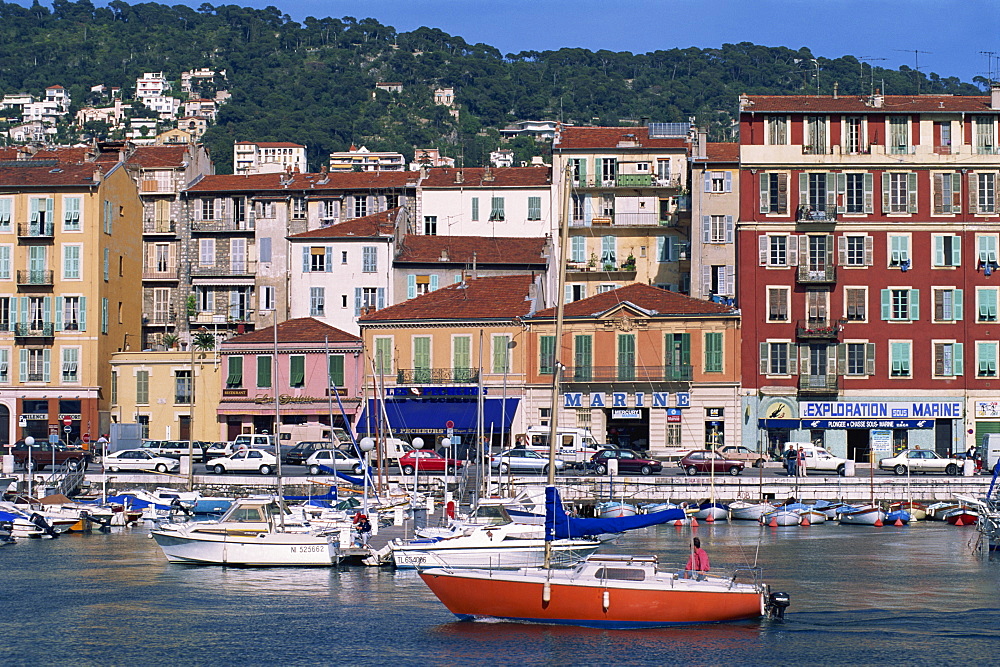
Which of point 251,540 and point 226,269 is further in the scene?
point 226,269

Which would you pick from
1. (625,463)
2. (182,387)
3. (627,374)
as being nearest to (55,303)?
(182,387)

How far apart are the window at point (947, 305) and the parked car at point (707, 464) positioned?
1666 cm

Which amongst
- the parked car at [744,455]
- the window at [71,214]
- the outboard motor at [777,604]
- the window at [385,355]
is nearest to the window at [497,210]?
the window at [385,355]

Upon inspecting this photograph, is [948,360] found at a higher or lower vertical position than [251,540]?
higher

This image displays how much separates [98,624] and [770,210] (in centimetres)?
5112

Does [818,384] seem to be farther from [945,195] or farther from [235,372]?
[235,372]

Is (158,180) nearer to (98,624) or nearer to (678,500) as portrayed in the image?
(678,500)

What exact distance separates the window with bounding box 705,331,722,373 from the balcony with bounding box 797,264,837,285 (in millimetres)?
5733

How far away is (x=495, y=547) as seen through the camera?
5009 cm

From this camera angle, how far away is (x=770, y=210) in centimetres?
8469

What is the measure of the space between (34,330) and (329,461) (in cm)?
2542

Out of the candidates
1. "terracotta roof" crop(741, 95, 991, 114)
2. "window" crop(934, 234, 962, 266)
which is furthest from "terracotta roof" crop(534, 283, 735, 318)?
"window" crop(934, 234, 962, 266)

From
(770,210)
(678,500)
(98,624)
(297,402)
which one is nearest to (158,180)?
(297,402)

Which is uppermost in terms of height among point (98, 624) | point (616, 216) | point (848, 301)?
point (616, 216)
